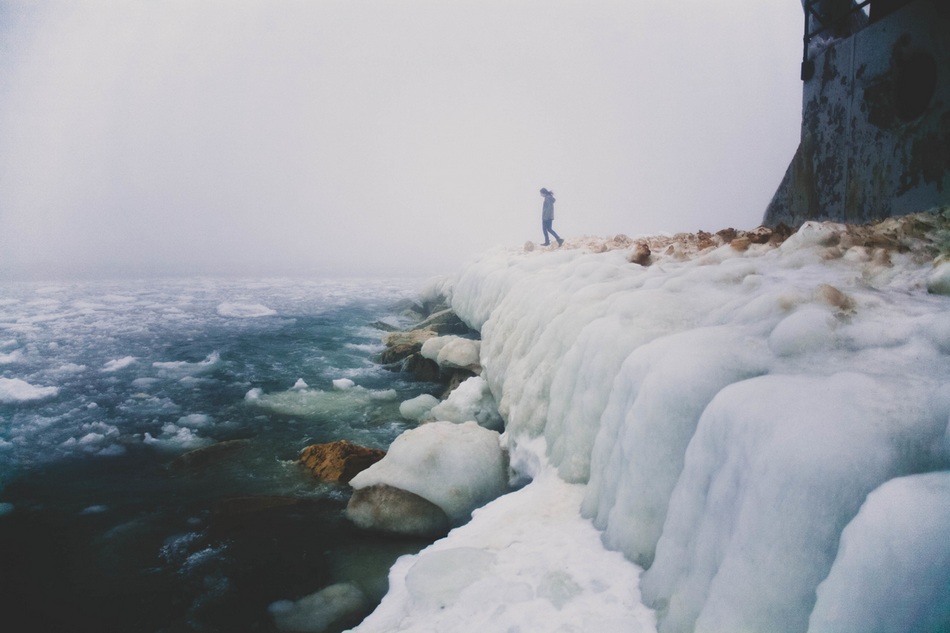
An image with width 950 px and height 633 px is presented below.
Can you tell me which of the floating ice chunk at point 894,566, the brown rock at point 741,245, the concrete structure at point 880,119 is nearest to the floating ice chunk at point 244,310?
the brown rock at point 741,245

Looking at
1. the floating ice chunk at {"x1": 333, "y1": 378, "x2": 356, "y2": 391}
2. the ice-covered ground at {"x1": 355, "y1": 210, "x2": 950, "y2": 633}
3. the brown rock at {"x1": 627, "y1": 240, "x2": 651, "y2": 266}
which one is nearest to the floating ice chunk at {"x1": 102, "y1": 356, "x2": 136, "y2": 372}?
the floating ice chunk at {"x1": 333, "y1": 378, "x2": 356, "y2": 391}

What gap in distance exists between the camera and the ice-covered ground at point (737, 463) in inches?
72.4

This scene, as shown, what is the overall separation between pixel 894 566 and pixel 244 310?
23.6m

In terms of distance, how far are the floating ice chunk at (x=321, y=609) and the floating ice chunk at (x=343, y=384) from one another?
652 centimetres

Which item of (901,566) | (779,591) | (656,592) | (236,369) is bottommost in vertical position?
(236,369)

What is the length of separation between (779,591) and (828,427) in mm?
715

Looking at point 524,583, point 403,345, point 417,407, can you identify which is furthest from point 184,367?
point 524,583

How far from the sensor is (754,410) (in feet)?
7.71

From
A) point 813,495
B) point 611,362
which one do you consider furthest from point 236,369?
point 813,495

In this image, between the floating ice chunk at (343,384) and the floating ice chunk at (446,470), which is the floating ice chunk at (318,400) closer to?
the floating ice chunk at (343,384)

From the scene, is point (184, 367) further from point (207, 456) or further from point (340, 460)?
point (340, 460)

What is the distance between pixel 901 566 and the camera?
1.57 m

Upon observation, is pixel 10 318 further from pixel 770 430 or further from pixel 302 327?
pixel 770 430

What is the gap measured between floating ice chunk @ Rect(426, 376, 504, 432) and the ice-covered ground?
87.6 inches
